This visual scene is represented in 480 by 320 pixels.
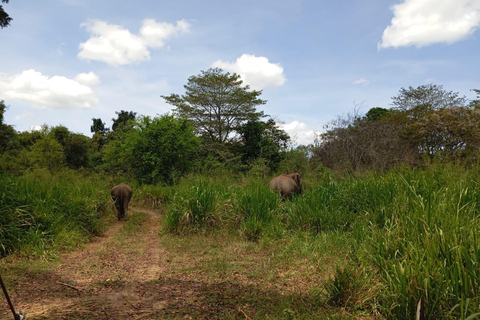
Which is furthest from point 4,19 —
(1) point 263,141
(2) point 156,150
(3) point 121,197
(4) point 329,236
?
(1) point 263,141

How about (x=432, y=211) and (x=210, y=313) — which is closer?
(x=210, y=313)

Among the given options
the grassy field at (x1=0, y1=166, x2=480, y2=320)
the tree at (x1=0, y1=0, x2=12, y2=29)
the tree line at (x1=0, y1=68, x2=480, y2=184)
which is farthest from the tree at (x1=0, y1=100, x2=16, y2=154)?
the grassy field at (x1=0, y1=166, x2=480, y2=320)

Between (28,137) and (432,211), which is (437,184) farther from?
(28,137)

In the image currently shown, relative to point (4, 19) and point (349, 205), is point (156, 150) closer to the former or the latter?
point (4, 19)

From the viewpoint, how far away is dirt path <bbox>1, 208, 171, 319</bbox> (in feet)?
10.7

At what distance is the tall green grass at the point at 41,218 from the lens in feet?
17.9

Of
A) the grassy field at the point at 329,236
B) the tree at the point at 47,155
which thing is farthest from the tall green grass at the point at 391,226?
the tree at the point at 47,155

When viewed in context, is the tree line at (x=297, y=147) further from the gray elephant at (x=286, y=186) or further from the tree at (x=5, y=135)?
the gray elephant at (x=286, y=186)

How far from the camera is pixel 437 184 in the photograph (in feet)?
18.6

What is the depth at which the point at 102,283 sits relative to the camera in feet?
13.9

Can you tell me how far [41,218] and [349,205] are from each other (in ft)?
20.3

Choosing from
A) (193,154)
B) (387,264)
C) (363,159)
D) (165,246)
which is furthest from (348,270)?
(193,154)

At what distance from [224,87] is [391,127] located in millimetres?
13332

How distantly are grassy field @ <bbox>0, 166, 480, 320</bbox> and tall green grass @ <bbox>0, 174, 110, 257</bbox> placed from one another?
0.02 meters
